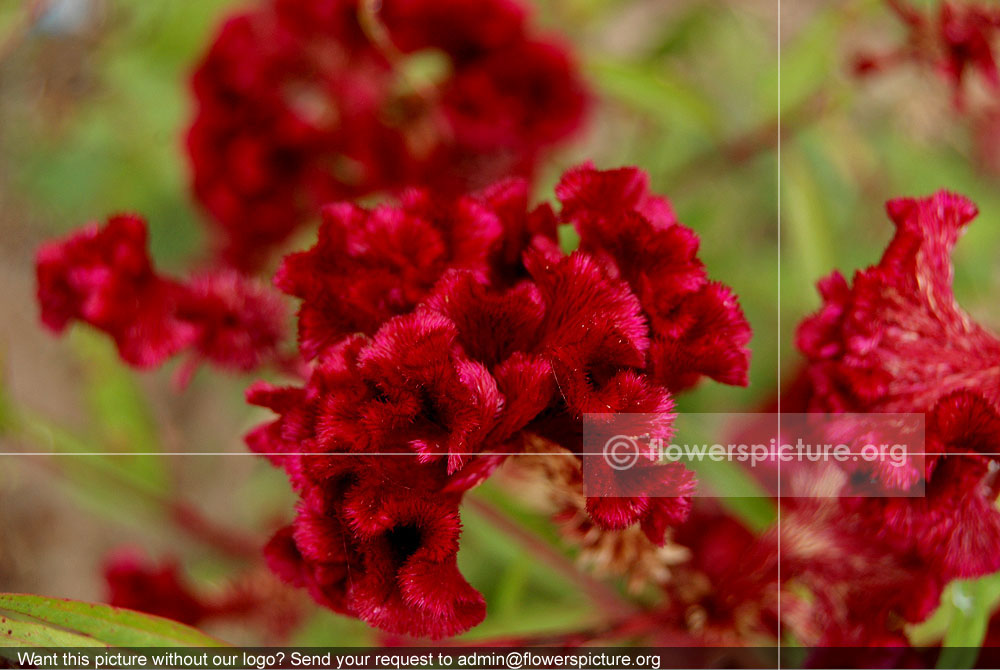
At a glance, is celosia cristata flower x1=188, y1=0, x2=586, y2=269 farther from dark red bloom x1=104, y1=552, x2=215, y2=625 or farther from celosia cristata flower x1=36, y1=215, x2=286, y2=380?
dark red bloom x1=104, y1=552, x2=215, y2=625

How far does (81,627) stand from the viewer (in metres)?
0.75

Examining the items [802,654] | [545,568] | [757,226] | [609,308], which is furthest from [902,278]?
[757,226]

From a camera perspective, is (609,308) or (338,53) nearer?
(609,308)

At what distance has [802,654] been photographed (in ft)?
3.08

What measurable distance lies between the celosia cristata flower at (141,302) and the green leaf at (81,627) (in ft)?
0.81

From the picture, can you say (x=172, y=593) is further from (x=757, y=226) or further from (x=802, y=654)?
(x=757, y=226)

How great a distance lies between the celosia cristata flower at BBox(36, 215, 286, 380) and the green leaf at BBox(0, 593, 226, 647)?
0.25 m

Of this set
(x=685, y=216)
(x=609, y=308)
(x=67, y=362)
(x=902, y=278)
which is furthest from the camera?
(x=67, y=362)

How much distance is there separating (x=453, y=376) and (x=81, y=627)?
419 mm

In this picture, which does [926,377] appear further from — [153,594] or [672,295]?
[153,594]

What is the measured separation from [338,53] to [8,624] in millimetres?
959

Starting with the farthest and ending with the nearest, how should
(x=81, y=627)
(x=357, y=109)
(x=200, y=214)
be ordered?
(x=200, y=214) → (x=357, y=109) → (x=81, y=627)

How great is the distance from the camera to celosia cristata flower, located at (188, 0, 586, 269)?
1.22 meters

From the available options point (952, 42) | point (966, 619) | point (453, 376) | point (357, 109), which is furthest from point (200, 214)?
point (966, 619)
